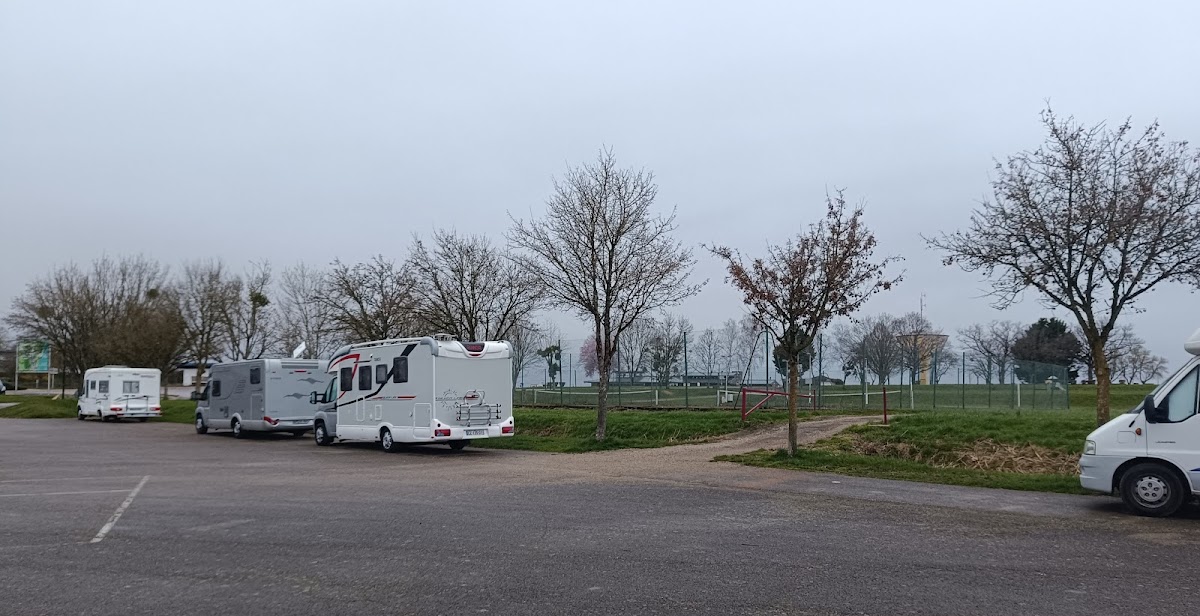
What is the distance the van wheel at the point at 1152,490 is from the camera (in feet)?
36.2

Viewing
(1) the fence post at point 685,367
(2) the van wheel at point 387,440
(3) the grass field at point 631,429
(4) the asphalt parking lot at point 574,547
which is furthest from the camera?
(1) the fence post at point 685,367

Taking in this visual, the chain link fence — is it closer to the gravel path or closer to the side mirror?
the gravel path

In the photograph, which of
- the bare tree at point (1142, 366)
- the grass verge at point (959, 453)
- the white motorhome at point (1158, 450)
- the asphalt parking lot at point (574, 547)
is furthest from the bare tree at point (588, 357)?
the bare tree at point (1142, 366)

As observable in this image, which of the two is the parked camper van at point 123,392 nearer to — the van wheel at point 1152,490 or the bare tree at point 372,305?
the bare tree at point 372,305

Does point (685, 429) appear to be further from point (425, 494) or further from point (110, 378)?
point (110, 378)

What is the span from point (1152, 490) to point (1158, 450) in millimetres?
494

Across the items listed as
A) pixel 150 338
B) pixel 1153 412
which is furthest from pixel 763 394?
pixel 150 338

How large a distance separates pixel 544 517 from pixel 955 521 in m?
4.81

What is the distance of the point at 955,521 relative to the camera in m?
10.7

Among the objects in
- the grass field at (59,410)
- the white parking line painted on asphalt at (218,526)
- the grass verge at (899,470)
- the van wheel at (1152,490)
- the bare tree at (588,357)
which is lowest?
the grass field at (59,410)

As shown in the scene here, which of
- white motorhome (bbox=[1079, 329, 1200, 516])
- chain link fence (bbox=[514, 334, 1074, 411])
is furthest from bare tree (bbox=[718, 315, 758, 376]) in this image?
white motorhome (bbox=[1079, 329, 1200, 516])

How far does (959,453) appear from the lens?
17641mm

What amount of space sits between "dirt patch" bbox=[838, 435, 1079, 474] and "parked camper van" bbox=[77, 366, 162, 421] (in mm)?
34510

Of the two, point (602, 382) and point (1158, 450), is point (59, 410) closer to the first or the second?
point (602, 382)
